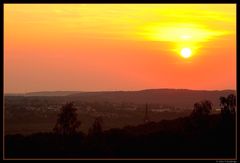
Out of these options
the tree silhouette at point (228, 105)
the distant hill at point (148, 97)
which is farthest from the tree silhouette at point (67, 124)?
the distant hill at point (148, 97)

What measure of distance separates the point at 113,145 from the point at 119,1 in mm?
Answer: 6694

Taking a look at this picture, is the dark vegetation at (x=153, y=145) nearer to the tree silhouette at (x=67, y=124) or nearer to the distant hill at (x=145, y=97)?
the tree silhouette at (x=67, y=124)

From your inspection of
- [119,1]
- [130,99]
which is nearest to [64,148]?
[119,1]

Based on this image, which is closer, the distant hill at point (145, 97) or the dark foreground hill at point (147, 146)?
the dark foreground hill at point (147, 146)

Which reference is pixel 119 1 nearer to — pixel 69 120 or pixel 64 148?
pixel 64 148

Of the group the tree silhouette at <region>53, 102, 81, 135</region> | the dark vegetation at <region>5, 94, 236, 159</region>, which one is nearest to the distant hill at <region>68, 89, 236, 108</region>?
the tree silhouette at <region>53, 102, 81, 135</region>

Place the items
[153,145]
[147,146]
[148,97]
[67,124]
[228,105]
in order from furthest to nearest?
[148,97]
[67,124]
[228,105]
[153,145]
[147,146]

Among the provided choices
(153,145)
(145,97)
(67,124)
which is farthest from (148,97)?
(153,145)

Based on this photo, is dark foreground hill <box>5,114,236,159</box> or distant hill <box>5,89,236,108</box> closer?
dark foreground hill <box>5,114,236,159</box>

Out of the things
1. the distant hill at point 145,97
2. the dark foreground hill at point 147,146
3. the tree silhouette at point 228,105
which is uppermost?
the distant hill at point 145,97

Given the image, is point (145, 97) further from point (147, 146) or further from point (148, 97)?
point (147, 146)

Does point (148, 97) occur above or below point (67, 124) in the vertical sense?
above

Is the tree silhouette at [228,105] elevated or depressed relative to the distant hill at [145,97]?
depressed

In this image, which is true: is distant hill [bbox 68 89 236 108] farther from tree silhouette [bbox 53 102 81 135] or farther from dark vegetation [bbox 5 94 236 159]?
dark vegetation [bbox 5 94 236 159]
